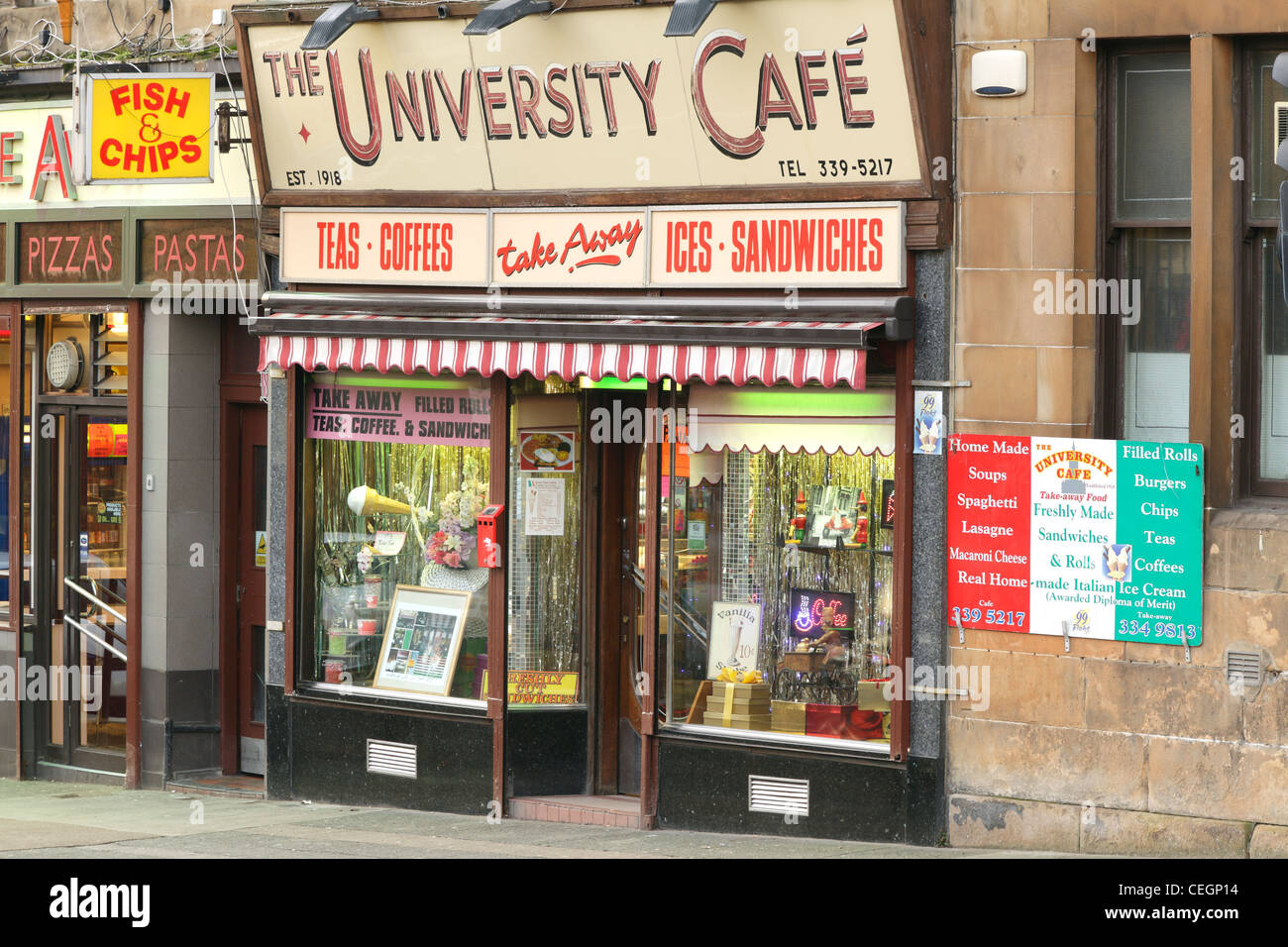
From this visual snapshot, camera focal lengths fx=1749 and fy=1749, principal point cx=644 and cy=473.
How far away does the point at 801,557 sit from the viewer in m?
9.95

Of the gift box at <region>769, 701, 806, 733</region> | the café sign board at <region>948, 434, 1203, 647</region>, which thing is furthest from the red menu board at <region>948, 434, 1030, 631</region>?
the gift box at <region>769, 701, 806, 733</region>

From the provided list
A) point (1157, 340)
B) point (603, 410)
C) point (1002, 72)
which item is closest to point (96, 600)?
point (603, 410)

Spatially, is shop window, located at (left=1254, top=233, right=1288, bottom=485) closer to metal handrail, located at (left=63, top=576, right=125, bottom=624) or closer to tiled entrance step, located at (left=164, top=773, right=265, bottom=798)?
tiled entrance step, located at (left=164, top=773, right=265, bottom=798)

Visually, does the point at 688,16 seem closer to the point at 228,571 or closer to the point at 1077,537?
the point at 1077,537

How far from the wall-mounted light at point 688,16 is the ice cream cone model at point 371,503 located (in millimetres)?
3710

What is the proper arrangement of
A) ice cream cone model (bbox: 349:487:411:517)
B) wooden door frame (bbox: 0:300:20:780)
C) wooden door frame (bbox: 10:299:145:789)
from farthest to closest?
wooden door frame (bbox: 0:300:20:780), wooden door frame (bbox: 10:299:145:789), ice cream cone model (bbox: 349:487:411:517)

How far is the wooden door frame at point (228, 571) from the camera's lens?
12.4m

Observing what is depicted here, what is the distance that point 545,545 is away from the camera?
10898 mm

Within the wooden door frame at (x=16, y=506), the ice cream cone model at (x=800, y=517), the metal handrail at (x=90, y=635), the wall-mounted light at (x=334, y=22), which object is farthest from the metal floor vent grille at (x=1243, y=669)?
the wooden door frame at (x=16, y=506)

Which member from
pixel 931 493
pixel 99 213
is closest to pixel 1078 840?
pixel 931 493

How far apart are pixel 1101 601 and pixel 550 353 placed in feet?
11.1

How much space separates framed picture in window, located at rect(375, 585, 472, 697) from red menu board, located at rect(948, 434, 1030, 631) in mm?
3340

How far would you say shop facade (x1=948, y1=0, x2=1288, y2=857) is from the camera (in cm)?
856
